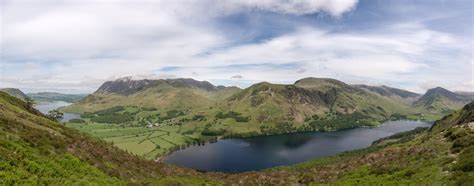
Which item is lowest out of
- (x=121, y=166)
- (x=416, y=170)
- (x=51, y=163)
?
(x=121, y=166)

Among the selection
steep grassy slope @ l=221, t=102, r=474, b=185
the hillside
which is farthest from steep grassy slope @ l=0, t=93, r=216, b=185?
steep grassy slope @ l=221, t=102, r=474, b=185

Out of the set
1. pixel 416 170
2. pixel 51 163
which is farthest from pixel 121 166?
pixel 416 170

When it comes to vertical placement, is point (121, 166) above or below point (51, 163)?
below

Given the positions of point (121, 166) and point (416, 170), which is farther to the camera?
point (121, 166)

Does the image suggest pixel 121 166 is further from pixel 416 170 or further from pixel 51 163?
pixel 416 170

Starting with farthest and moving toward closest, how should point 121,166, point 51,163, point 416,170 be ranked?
point 121,166, point 416,170, point 51,163

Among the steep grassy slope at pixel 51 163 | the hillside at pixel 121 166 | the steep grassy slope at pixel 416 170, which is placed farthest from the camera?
the steep grassy slope at pixel 416 170

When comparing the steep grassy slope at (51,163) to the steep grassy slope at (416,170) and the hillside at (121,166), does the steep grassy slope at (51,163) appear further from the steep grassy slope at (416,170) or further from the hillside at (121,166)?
the steep grassy slope at (416,170)

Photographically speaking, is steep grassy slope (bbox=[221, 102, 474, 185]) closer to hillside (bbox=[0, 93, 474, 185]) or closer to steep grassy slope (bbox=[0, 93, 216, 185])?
hillside (bbox=[0, 93, 474, 185])

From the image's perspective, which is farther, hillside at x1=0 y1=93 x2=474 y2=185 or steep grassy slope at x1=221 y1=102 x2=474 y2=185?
steep grassy slope at x1=221 y1=102 x2=474 y2=185

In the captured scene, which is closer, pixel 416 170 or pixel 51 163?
pixel 51 163

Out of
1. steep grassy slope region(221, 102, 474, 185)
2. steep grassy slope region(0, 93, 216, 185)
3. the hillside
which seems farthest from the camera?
steep grassy slope region(221, 102, 474, 185)

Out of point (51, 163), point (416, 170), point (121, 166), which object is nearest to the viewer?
point (51, 163)

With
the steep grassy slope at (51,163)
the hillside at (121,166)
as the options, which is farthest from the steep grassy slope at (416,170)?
the steep grassy slope at (51,163)
